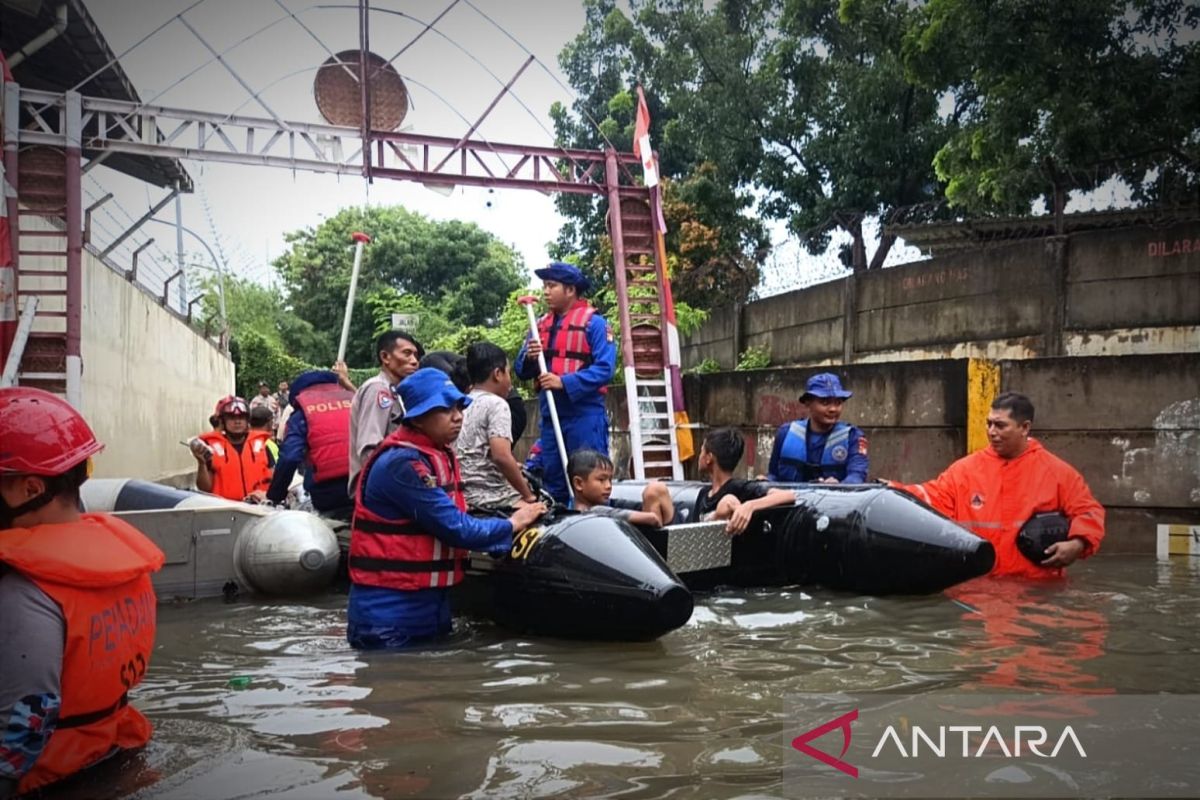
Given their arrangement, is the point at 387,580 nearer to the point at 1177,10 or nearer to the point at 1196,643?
the point at 1196,643

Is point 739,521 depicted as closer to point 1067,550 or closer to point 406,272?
point 1067,550

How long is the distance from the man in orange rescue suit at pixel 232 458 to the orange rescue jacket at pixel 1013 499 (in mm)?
5316

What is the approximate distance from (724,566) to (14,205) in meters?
8.72

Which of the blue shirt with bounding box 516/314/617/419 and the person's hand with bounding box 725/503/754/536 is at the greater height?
the blue shirt with bounding box 516/314/617/419

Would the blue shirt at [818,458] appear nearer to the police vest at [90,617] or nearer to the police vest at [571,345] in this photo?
the police vest at [571,345]

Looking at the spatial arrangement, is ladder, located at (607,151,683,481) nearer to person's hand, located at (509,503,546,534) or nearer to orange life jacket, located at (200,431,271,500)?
orange life jacket, located at (200,431,271,500)

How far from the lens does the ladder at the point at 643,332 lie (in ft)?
37.8

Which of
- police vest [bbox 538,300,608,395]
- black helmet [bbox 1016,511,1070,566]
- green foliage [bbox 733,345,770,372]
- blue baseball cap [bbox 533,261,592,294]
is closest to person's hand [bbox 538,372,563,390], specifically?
police vest [bbox 538,300,608,395]

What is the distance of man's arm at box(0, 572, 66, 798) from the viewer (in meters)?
2.22

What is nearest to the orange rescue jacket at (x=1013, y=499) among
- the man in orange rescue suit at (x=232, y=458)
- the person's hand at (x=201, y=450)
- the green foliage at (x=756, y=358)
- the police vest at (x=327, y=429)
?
the police vest at (x=327, y=429)

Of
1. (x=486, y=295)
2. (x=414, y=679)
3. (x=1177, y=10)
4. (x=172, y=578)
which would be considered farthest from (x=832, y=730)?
(x=486, y=295)

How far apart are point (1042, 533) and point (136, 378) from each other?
12073 mm

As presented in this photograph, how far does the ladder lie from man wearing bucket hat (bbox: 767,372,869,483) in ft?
14.5

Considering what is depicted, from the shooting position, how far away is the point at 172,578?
20.4 feet
